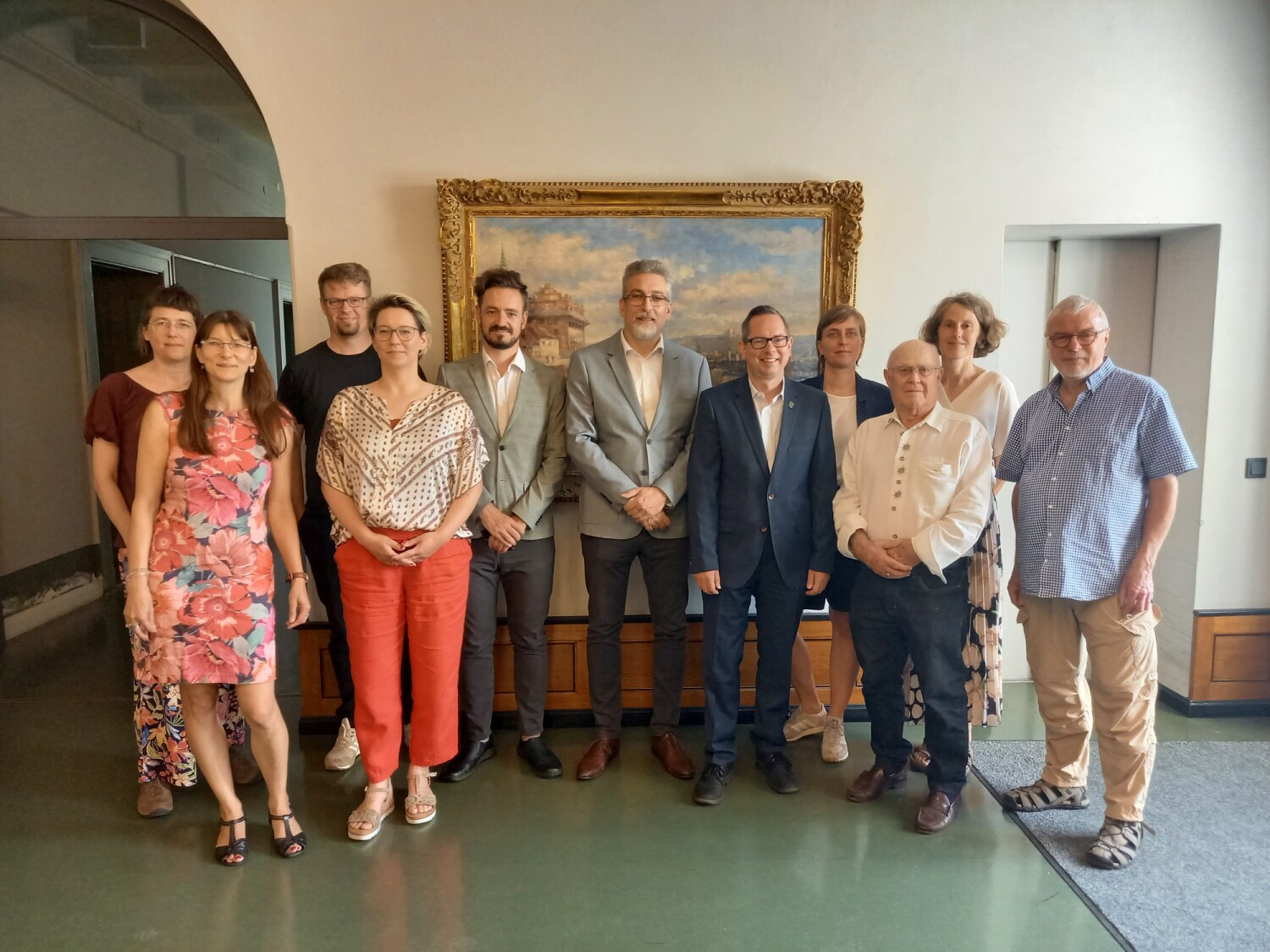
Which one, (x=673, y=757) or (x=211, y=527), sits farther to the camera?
(x=673, y=757)

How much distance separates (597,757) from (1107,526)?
202cm

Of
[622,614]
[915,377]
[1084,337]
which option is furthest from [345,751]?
[1084,337]

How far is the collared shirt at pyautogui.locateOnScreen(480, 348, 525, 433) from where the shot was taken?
3.07 meters

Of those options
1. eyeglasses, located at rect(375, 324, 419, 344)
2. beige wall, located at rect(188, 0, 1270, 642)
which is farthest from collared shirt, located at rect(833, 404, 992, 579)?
eyeglasses, located at rect(375, 324, 419, 344)

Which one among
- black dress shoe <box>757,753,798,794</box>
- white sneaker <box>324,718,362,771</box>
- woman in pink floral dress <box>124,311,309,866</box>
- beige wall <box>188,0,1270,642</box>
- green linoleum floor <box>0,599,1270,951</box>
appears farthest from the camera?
beige wall <box>188,0,1270,642</box>

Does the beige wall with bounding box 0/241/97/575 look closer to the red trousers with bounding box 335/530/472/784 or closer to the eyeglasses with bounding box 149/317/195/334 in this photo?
the eyeglasses with bounding box 149/317/195/334

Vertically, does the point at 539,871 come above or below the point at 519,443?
below

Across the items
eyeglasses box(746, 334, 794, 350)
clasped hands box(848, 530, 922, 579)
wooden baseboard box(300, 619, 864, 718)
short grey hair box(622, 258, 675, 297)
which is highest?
short grey hair box(622, 258, 675, 297)

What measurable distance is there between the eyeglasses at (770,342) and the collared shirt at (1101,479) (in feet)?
3.16

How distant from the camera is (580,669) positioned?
3.60 meters

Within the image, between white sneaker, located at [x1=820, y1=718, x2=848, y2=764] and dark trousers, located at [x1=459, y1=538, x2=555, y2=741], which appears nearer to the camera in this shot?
dark trousers, located at [x1=459, y1=538, x2=555, y2=741]

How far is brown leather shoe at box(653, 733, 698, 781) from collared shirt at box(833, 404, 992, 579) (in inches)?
45.7

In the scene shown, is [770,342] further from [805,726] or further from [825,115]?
[805,726]

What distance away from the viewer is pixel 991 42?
134 inches
